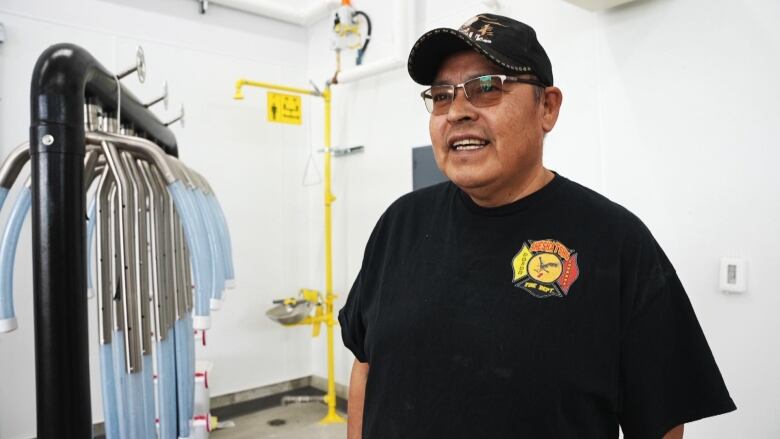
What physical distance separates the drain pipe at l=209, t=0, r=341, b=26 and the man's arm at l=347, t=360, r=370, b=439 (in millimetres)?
2854

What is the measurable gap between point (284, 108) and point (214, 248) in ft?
7.61

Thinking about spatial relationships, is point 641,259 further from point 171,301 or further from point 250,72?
point 250,72

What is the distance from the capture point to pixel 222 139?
359 centimetres

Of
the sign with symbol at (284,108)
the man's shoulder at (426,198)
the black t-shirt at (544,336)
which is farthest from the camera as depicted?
the sign with symbol at (284,108)

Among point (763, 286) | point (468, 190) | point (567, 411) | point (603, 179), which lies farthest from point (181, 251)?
point (763, 286)

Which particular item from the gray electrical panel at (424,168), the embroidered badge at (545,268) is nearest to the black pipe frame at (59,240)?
the embroidered badge at (545,268)

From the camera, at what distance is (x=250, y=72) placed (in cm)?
374

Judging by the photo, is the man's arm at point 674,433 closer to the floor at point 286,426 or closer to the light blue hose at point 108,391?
the light blue hose at point 108,391

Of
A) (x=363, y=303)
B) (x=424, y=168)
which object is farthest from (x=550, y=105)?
(x=424, y=168)

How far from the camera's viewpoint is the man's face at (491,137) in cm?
97

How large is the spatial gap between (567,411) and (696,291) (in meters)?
1.38

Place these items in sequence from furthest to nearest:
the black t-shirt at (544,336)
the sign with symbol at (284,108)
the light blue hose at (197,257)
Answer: the sign with symbol at (284,108), the light blue hose at (197,257), the black t-shirt at (544,336)

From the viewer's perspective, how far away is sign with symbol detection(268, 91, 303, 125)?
11.5ft

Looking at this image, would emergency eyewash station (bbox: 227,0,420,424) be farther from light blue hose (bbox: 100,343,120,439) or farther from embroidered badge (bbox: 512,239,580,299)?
embroidered badge (bbox: 512,239,580,299)
